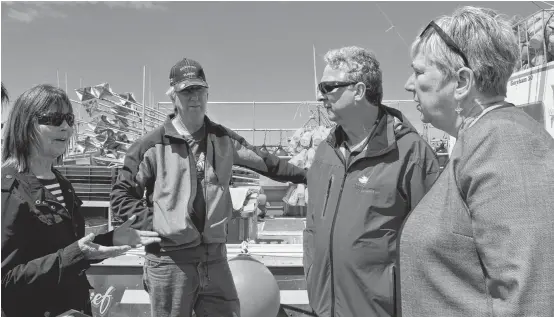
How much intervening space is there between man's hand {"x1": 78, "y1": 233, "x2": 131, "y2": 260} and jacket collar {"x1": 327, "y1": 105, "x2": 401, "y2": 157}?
125cm

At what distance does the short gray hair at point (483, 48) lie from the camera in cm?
135

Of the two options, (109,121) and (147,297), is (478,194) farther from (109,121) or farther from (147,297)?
(109,121)

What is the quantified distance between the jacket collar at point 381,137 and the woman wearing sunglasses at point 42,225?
47.6 inches

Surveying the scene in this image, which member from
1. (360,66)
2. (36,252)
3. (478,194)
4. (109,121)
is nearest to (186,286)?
(36,252)

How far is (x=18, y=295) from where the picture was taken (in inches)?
81.2

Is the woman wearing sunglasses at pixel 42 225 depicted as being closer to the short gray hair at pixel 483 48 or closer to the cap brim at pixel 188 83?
the cap brim at pixel 188 83

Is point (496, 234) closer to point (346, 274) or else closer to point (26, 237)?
point (346, 274)

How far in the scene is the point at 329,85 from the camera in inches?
102

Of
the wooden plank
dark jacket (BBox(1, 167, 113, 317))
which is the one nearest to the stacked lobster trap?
the wooden plank

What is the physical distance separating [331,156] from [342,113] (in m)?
0.25

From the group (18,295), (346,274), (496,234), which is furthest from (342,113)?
(18,295)

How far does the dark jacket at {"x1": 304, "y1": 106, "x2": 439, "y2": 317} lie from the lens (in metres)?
2.23

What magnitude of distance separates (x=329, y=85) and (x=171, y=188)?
1188 mm

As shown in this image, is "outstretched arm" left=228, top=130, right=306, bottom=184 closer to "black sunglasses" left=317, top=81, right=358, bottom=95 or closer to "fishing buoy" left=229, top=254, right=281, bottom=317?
"black sunglasses" left=317, top=81, right=358, bottom=95
